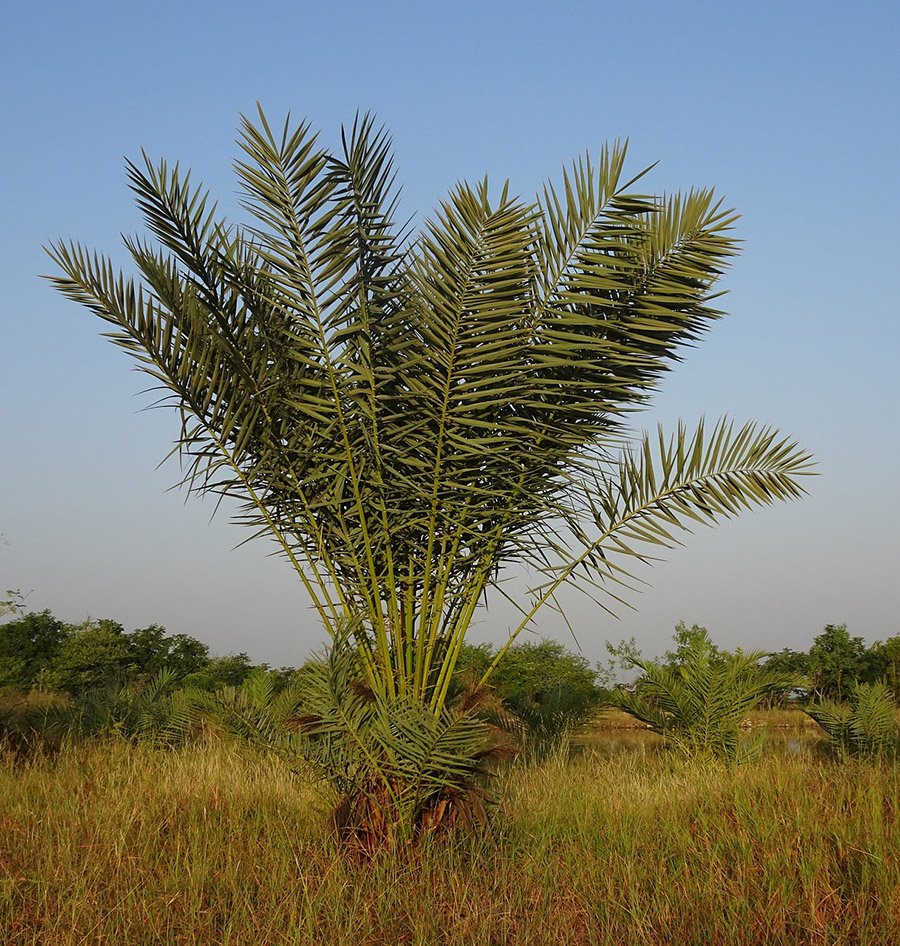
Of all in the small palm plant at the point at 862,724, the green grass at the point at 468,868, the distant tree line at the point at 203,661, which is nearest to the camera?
the green grass at the point at 468,868

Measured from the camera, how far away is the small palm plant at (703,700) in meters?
10.4

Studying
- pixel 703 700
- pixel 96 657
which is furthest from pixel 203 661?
pixel 703 700

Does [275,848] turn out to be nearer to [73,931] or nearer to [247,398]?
[73,931]

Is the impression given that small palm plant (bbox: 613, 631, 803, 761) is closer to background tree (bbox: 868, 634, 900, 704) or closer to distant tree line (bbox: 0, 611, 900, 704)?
distant tree line (bbox: 0, 611, 900, 704)

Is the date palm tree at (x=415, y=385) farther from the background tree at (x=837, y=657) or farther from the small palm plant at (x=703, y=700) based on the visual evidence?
the background tree at (x=837, y=657)

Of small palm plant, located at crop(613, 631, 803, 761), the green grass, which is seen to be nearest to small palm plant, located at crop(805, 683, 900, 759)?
small palm plant, located at crop(613, 631, 803, 761)

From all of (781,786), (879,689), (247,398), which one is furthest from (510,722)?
(247,398)

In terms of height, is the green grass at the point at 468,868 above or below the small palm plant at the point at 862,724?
below

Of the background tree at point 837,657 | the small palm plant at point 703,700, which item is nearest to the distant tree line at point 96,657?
the small palm plant at point 703,700

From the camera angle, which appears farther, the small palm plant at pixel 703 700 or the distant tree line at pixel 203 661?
the distant tree line at pixel 203 661

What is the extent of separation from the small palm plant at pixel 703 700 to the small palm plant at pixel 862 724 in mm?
579

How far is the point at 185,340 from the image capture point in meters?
6.16

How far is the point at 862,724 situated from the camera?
10156mm

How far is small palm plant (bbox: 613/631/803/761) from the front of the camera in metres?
10.4
